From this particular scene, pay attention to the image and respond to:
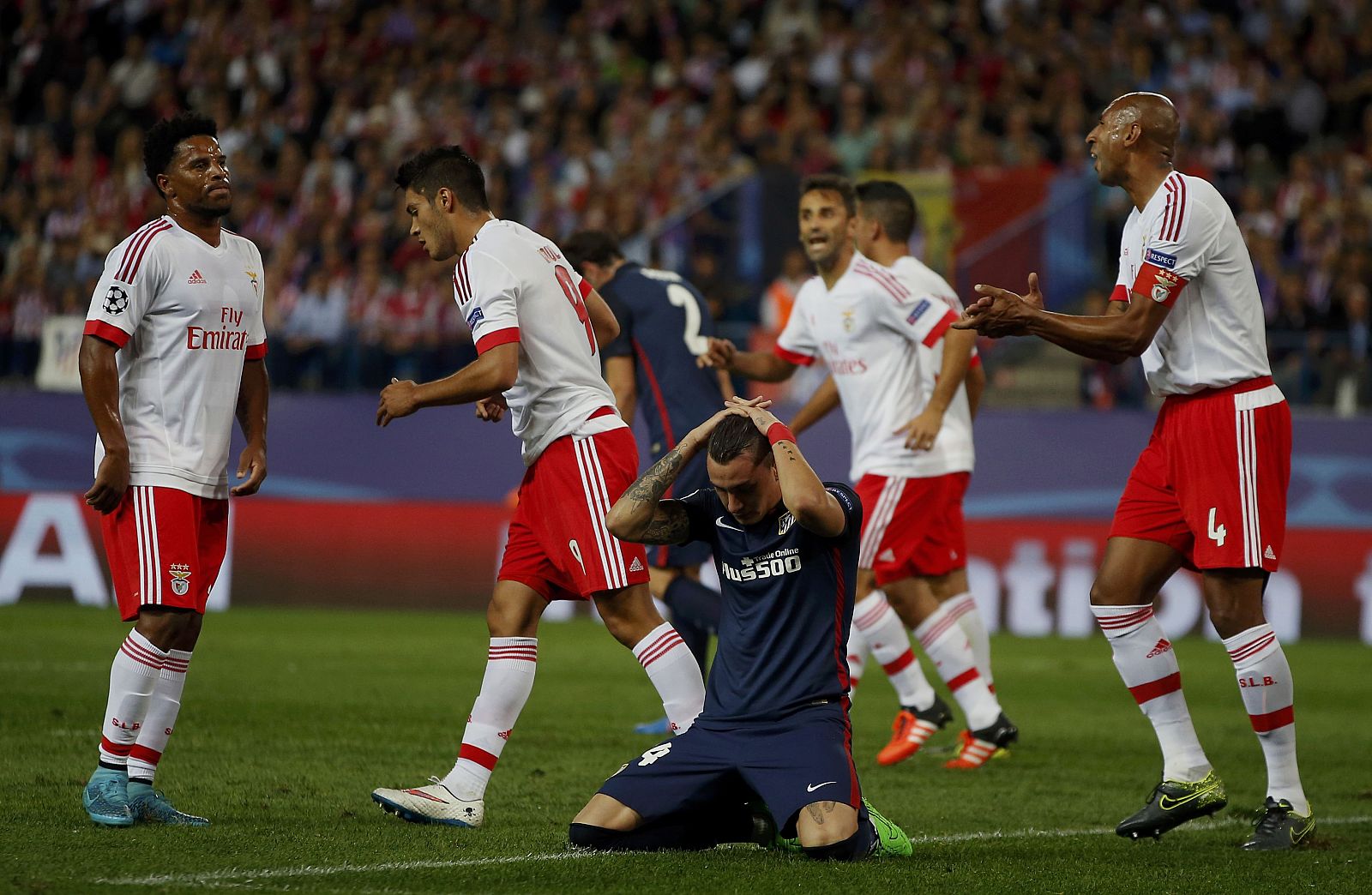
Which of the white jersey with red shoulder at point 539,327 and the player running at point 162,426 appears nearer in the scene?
the player running at point 162,426

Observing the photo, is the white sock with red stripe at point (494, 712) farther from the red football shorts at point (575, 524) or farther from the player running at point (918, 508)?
the player running at point (918, 508)

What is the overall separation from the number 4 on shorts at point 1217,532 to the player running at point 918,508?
2365 mm

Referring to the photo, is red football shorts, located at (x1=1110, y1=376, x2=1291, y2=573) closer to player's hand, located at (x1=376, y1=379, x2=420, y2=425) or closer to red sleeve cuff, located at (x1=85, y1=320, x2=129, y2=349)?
player's hand, located at (x1=376, y1=379, x2=420, y2=425)

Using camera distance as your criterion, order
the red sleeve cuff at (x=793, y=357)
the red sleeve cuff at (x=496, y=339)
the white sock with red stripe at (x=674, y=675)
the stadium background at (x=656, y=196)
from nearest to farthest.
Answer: the red sleeve cuff at (x=496, y=339) < the white sock with red stripe at (x=674, y=675) < the red sleeve cuff at (x=793, y=357) < the stadium background at (x=656, y=196)

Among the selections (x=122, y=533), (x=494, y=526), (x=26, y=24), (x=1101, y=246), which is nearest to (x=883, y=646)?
(x=122, y=533)

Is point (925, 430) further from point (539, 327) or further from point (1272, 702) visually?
point (539, 327)

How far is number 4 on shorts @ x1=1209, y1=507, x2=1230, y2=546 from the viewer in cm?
592

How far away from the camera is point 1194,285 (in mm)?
6027

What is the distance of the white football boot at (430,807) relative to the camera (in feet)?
19.4

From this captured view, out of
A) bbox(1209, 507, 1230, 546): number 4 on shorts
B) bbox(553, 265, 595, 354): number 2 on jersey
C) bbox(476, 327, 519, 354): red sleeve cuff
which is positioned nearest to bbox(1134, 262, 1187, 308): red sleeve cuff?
bbox(1209, 507, 1230, 546): number 4 on shorts

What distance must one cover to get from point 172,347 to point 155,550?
0.71 metres

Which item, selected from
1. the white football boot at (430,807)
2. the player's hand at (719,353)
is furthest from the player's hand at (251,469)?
the player's hand at (719,353)

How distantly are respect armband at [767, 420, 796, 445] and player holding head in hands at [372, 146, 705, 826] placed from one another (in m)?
0.77

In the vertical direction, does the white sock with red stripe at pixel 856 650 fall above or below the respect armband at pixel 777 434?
below
